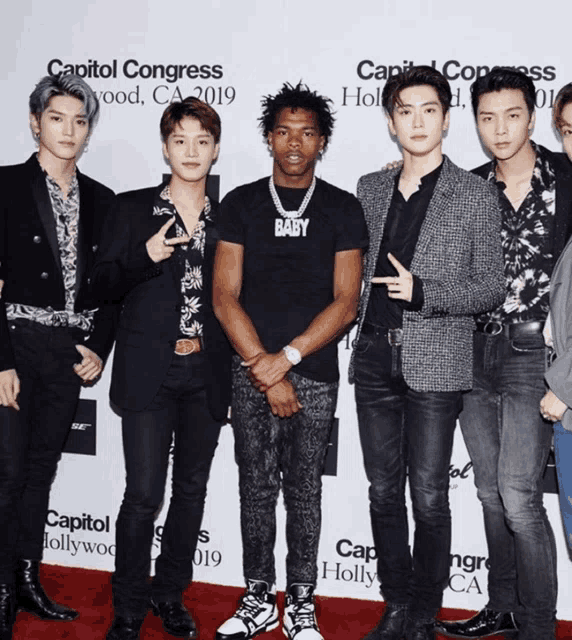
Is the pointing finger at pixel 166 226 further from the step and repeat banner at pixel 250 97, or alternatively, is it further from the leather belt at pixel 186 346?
the step and repeat banner at pixel 250 97

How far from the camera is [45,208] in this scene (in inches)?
125

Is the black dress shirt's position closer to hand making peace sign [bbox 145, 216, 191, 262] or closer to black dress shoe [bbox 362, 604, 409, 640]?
hand making peace sign [bbox 145, 216, 191, 262]

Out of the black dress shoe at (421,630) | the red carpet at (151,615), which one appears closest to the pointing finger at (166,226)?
the red carpet at (151,615)

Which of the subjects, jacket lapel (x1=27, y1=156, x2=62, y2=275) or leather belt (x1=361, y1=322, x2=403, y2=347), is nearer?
leather belt (x1=361, y1=322, x2=403, y2=347)

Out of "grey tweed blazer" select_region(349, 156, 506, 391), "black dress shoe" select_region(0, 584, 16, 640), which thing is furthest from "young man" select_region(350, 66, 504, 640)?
"black dress shoe" select_region(0, 584, 16, 640)

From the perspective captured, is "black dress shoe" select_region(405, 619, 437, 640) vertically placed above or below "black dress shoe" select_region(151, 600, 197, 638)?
above

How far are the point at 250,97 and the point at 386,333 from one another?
139 cm

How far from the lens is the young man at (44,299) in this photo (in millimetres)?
3143

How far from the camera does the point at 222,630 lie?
10.5 ft

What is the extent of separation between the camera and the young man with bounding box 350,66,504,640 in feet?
9.49

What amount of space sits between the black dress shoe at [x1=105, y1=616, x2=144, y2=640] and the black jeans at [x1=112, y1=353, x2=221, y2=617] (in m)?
0.03

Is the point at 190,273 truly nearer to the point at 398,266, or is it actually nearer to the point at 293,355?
the point at 293,355

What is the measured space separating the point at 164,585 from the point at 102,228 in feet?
4.87

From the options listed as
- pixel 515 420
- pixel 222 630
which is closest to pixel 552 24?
pixel 515 420
